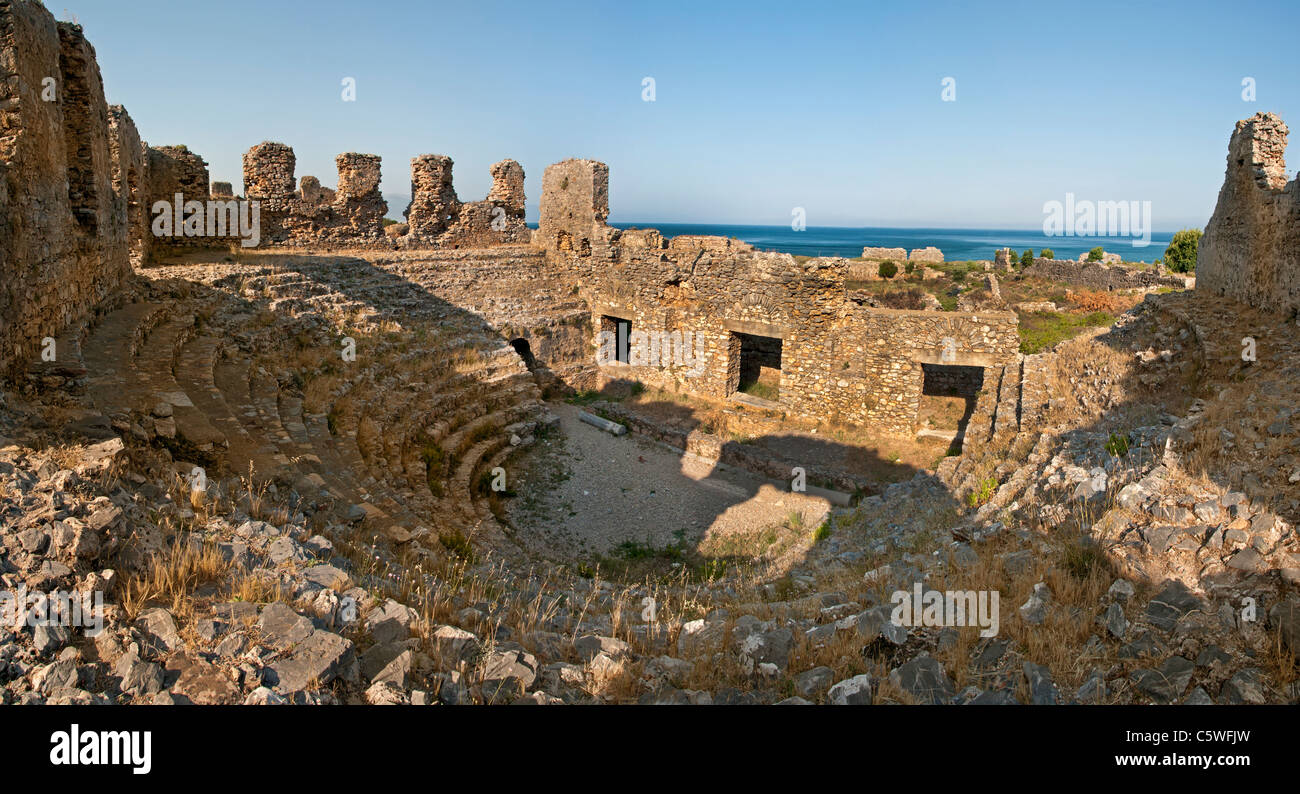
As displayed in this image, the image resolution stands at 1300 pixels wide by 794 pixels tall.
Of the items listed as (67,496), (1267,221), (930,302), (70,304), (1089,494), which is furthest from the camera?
(930,302)

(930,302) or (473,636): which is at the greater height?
(930,302)

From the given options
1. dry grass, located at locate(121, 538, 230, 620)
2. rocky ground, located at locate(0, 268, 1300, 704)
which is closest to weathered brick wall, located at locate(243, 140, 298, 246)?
rocky ground, located at locate(0, 268, 1300, 704)

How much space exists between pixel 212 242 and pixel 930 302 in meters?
20.9

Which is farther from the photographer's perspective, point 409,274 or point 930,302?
point 930,302

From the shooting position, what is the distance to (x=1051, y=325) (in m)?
23.6

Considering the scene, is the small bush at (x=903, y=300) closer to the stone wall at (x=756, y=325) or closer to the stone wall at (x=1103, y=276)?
the stone wall at (x=756, y=325)

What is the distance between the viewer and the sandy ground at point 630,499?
10555 mm

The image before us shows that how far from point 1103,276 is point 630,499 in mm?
32600

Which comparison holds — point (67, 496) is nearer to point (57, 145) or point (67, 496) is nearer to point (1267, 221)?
point (57, 145)

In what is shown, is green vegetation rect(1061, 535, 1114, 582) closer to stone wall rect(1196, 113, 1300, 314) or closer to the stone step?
stone wall rect(1196, 113, 1300, 314)

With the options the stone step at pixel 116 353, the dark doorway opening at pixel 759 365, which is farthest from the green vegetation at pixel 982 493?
the dark doorway opening at pixel 759 365

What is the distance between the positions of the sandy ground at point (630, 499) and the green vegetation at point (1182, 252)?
37578 mm

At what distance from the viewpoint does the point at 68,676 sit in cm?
285
